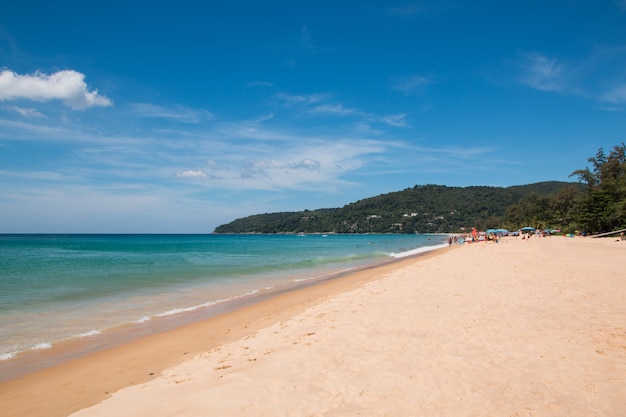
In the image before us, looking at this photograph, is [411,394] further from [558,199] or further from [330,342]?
[558,199]

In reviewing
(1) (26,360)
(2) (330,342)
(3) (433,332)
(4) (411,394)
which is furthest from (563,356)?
(1) (26,360)

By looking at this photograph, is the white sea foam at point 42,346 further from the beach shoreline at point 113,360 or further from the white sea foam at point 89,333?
the white sea foam at point 89,333

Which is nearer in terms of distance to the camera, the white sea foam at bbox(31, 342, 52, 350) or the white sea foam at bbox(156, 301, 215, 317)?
the white sea foam at bbox(31, 342, 52, 350)

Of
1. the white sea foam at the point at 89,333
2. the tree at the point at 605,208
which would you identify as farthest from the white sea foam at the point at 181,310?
the tree at the point at 605,208

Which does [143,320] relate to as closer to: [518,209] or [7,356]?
[7,356]

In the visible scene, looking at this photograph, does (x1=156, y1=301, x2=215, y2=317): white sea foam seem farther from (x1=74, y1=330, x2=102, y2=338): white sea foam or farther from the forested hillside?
the forested hillside

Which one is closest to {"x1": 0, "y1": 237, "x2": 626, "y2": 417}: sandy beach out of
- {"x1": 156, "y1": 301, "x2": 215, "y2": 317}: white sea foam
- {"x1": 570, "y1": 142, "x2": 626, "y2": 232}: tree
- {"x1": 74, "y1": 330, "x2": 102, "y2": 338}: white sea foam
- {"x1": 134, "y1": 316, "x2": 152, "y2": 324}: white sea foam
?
{"x1": 74, "y1": 330, "x2": 102, "y2": 338}: white sea foam

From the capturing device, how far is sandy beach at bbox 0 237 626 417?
414 cm

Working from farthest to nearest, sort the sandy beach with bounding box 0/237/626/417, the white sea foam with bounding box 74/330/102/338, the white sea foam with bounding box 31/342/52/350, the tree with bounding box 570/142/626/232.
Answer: the tree with bounding box 570/142/626/232
the white sea foam with bounding box 74/330/102/338
the white sea foam with bounding box 31/342/52/350
the sandy beach with bounding box 0/237/626/417

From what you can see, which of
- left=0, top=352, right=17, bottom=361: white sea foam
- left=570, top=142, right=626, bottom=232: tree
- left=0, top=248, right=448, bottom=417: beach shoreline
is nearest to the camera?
left=0, top=248, right=448, bottom=417: beach shoreline

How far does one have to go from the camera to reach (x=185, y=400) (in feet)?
14.5

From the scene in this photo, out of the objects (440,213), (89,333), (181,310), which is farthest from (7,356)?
(440,213)

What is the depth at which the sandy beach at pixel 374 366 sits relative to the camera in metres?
4.14

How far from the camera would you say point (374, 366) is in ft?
17.0
